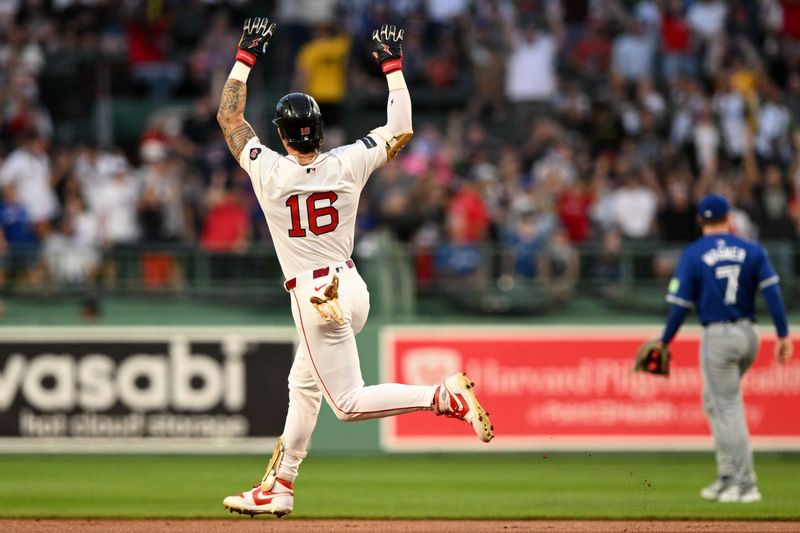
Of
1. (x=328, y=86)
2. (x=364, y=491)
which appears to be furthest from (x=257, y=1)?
(x=364, y=491)

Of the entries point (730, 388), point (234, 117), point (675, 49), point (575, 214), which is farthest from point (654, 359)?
point (675, 49)

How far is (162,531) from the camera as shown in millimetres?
9133

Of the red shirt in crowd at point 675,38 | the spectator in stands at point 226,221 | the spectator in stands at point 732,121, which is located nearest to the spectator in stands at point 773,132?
the spectator in stands at point 732,121

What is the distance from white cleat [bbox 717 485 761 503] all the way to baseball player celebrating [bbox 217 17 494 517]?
11.3 ft

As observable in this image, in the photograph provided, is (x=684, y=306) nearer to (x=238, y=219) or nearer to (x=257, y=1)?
(x=238, y=219)

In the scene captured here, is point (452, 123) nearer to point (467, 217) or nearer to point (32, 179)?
point (467, 217)

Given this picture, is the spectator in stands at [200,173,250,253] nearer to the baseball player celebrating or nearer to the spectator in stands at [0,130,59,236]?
the spectator in stands at [0,130,59,236]

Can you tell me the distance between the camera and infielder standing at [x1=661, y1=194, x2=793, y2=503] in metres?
10.5

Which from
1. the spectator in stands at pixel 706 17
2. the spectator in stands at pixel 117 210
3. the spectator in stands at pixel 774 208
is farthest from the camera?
the spectator in stands at pixel 706 17

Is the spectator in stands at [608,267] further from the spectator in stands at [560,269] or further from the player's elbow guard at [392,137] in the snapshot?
the player's elbow guard at [392,137]

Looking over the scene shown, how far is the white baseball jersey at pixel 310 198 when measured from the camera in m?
8.25

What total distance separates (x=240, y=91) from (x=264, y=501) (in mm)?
2706

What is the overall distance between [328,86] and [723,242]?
8.96 m

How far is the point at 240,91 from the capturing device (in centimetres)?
846
